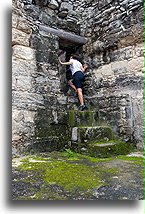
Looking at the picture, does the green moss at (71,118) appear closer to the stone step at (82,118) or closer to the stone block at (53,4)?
the stone step at (82,118)

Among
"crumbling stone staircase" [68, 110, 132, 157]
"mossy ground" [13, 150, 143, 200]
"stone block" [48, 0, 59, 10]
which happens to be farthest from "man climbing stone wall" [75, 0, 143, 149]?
"mossy ground" [13, 150, 143, 200]

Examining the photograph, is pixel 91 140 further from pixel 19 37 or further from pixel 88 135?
pixel 19 37

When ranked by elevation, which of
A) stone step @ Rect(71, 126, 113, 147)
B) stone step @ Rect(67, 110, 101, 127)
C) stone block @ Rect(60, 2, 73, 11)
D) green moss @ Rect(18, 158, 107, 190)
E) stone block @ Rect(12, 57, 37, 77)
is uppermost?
stone block @ Rect(60, 2, 73, 11)

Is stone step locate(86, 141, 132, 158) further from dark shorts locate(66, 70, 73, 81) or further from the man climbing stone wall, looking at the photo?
dark shorts locate(66, 70, 73, 81)

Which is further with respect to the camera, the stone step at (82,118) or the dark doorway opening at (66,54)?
the dark doorway opening at (66,54)

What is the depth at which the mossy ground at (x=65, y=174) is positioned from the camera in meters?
1.17

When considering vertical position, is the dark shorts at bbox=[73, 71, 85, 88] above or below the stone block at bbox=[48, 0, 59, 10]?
below

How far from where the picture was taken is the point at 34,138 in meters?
2.35

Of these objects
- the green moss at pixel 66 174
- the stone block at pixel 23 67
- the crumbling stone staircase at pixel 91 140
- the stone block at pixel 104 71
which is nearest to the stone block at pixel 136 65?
the stone block at pixel 104 71

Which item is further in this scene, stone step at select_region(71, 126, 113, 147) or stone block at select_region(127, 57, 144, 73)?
stone block at select_region(127, 57, 144, 73)

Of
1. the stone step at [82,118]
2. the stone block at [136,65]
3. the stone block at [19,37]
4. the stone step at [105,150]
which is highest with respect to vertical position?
the stone block at [19,37]

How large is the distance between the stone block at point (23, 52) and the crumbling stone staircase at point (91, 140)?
3.45 feet

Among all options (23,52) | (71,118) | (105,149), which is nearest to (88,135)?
(105,149)

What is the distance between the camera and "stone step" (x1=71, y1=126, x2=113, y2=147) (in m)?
2.45
